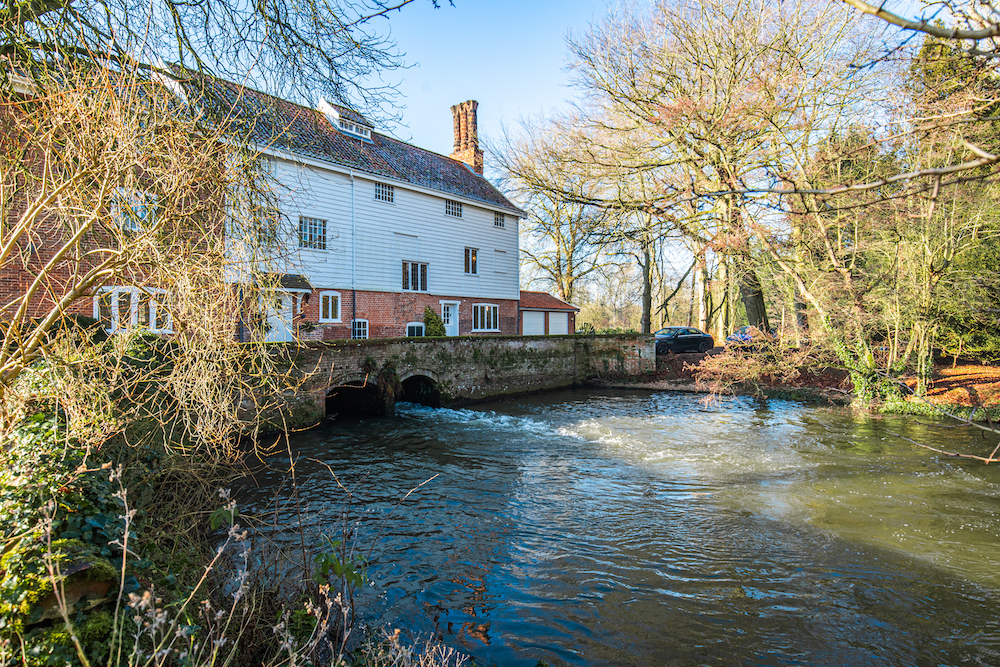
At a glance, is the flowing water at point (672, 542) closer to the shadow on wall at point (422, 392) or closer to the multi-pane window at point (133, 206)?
the multi-pane window at point (133, 206)

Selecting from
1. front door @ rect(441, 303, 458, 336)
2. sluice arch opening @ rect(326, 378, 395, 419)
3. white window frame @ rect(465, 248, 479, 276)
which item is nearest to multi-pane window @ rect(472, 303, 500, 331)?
front door @ rect(441, 303, 458, 336)

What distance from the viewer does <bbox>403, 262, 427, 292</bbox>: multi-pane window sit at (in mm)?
21922

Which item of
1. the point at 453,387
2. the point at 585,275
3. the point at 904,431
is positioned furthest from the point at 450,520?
the point at 585,275

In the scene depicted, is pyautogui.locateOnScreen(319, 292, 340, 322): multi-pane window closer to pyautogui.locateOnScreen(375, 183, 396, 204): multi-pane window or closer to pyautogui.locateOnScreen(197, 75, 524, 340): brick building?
pyautogui.locateOnScreen(197, 75, 524, 340): brick building

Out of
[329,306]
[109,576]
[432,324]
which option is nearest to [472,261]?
[432,324]

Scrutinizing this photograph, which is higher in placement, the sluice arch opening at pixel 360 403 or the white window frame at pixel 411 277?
the white window frame at pixel 411 277

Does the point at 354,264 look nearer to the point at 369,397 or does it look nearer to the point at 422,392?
the point at 422,392

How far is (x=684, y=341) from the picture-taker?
2634 cm

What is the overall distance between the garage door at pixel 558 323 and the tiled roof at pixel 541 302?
1.93 ft

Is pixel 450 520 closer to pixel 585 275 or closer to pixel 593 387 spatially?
pixel 593 387

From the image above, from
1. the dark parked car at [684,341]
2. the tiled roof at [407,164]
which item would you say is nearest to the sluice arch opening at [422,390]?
the tiled roof at [407,164]

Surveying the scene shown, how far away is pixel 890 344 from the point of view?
15211 mm

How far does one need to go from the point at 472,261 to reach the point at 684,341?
10.8 m

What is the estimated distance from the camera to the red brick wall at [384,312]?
18.7 metres
